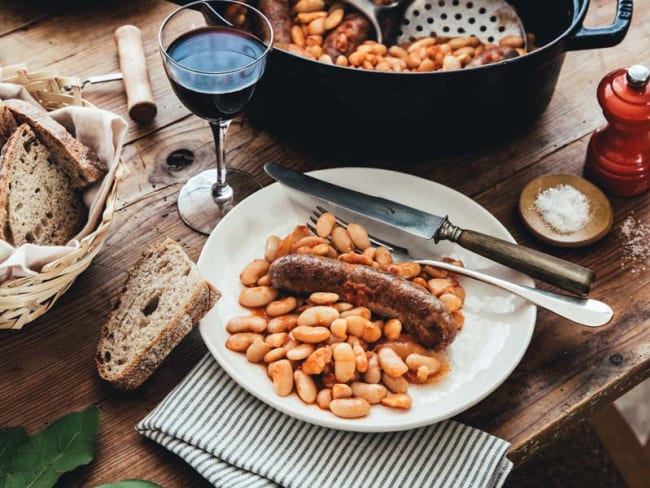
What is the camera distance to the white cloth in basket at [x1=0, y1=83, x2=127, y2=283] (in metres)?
1.36

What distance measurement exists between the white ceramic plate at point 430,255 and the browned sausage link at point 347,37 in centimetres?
29

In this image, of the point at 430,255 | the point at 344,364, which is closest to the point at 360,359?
the point at 344,364

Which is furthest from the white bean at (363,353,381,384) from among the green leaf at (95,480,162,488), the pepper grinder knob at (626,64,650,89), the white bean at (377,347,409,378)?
the pepper grinder knob at (626,64,650,89)

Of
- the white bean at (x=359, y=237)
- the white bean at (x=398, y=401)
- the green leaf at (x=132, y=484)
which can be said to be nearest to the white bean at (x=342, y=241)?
the white bean at (x=359, y=237)

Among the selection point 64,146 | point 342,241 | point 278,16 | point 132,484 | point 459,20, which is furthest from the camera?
point 459,20

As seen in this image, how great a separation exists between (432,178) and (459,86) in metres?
0.31

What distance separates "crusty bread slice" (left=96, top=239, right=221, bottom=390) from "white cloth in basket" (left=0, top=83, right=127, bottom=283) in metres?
0.13

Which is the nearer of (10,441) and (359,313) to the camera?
(10,441)

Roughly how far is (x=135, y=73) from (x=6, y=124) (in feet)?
1.59

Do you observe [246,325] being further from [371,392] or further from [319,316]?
[371,392]

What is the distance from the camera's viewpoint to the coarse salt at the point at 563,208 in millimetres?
1673

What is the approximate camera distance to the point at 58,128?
4.94 feet

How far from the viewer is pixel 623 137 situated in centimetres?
171

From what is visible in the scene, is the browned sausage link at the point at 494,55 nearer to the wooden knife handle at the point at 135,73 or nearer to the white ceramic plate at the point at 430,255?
the white ceramic plate at the point at 430,255
